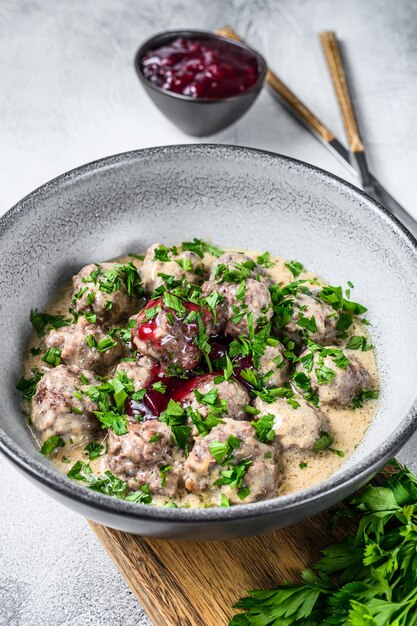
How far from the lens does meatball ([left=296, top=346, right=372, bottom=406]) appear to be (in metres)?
4.33

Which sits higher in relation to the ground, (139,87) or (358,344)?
(139,87)

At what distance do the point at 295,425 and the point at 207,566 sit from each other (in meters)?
0.82

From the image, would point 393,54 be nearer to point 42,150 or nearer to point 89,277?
point 42,150

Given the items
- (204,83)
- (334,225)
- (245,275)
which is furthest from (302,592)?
(204,83)

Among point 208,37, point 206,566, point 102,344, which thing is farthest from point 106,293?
point 208,37

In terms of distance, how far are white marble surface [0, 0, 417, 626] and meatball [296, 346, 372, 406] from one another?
7.95 ft

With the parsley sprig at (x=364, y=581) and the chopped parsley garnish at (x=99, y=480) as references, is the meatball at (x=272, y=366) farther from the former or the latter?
the chopped parsley garnish at (x=99, y=480)

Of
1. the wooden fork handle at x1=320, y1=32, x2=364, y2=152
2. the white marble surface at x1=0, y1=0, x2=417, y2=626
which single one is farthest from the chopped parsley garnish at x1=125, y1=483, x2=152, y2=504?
the wooden fork handle at x1=320, y1=32, x2=364, y2=152

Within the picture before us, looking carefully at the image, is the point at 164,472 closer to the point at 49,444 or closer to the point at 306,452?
the point at 49,444

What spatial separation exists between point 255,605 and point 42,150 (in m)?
4.21

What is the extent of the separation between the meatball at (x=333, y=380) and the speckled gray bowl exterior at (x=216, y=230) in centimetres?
21

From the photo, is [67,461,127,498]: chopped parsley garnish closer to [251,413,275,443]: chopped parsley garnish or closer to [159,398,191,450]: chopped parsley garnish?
[159,398,191,450]: chopped parsley garnish

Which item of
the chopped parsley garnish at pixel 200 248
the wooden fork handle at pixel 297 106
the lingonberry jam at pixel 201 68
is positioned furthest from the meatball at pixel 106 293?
the wooden fork handle at pixel 297 106

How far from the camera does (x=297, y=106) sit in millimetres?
6754
